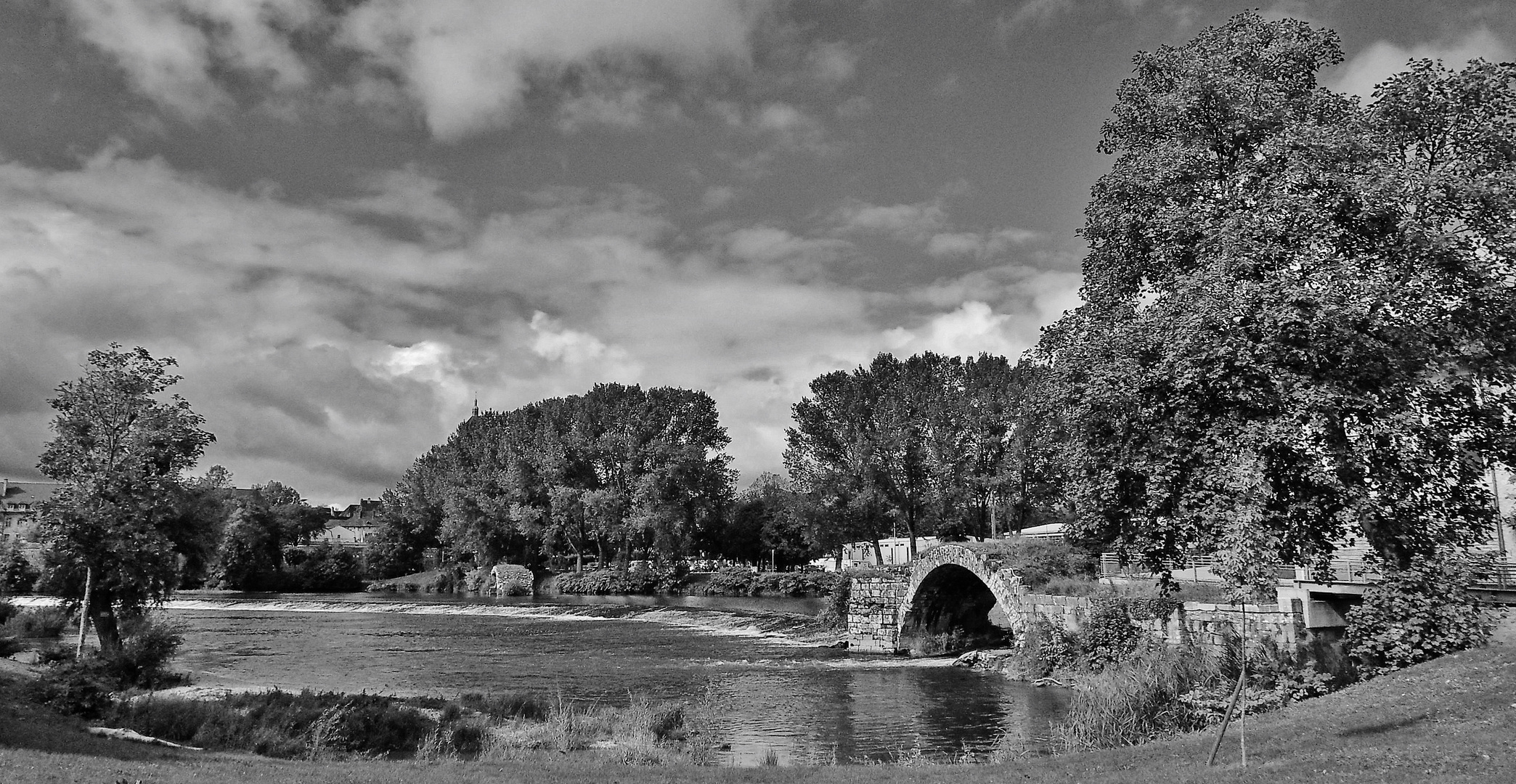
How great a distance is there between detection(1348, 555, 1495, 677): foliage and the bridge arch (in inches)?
625

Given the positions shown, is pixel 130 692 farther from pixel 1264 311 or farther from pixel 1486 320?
pixel 1486 320

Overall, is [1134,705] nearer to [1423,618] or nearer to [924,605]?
[1423,618]

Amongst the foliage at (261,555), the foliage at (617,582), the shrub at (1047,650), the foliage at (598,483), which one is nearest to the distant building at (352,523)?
the foliage at (261,555)

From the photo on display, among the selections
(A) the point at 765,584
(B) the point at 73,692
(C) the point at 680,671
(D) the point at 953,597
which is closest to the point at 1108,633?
(D) the point at 953,597

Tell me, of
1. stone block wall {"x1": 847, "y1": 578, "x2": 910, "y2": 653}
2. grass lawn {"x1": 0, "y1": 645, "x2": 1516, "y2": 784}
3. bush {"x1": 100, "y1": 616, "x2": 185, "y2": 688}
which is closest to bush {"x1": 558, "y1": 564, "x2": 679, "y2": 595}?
stone block wall {"x1": 847, "y1": 578, "x2": 910, "y2": 653}

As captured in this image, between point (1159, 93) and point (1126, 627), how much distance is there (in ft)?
47.1

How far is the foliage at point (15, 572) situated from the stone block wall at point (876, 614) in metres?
31.2

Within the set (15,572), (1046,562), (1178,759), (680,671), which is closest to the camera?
(1178,759)

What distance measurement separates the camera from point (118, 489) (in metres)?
22.7

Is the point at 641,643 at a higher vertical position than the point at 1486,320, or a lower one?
lower

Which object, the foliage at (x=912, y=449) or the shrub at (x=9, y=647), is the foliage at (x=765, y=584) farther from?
the shrub at (x=9, y=647)

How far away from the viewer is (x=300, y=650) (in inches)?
1508

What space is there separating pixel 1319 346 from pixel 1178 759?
24.9 ft

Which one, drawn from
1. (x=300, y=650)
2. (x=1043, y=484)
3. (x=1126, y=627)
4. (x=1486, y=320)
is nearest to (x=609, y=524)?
(x=1043, y=484)
